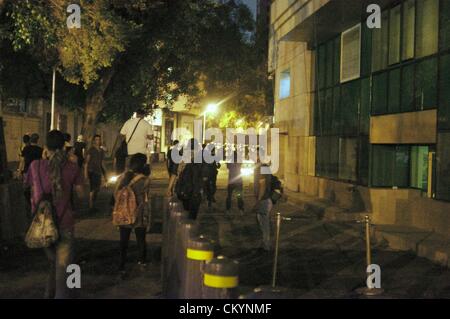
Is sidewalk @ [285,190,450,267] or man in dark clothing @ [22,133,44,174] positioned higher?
man in dark clothing @ [22,133,44,174]

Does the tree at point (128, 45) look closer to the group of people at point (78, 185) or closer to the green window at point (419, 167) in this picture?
the group of people at point (78, 185)

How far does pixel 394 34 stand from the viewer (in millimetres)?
15984

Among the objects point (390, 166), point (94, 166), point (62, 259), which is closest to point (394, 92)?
point (390, 166)

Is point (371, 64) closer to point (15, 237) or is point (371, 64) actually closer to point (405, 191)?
point (405, 191)

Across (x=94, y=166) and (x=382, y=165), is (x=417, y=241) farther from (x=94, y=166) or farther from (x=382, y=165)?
(x=94, y=166)

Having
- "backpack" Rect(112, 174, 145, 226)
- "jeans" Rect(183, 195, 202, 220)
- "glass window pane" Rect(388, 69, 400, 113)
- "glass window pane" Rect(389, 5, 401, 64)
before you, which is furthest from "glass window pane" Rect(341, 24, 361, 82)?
"backpack" Rect(112, 174, 145, 226)

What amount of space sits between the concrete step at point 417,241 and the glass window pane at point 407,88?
2825 millimetres

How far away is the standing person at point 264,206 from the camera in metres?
10.8

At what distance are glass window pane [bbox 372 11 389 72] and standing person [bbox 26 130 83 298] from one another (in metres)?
11.7

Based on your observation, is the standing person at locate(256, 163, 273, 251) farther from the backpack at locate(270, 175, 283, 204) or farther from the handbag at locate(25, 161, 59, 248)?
the handbag at locate(25, 161, 59, 248)

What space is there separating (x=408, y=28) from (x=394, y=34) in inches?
32.0

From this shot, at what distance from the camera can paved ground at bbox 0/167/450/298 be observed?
7.89m

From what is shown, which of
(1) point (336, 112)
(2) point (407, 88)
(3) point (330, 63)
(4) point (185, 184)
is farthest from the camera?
(3) point (330, 63)

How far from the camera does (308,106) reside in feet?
76.4
